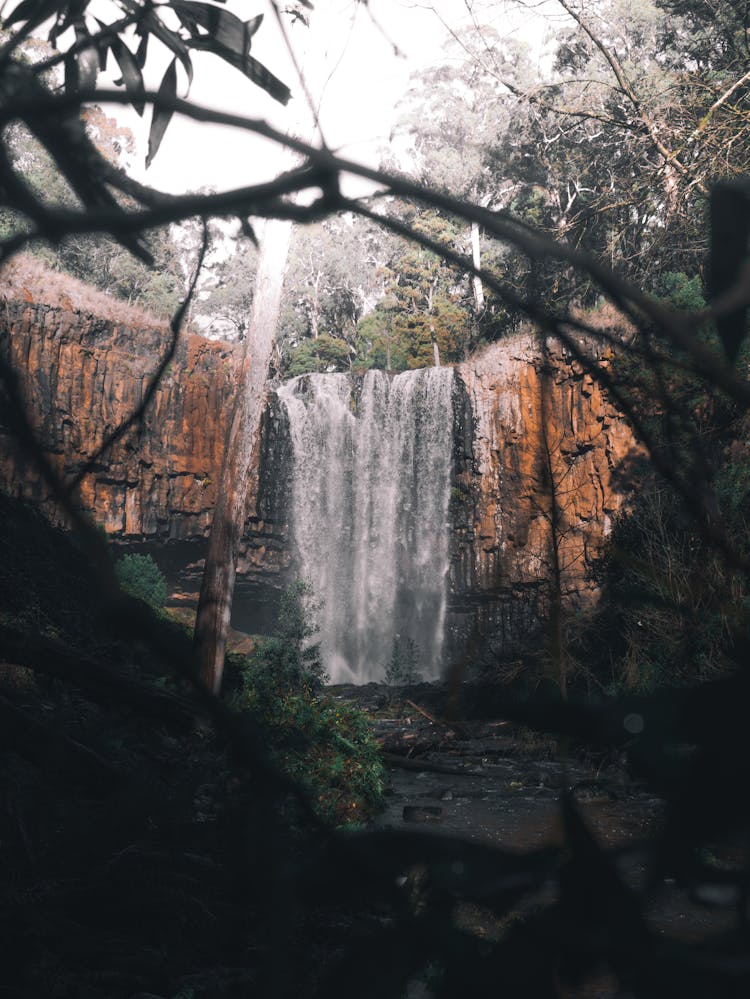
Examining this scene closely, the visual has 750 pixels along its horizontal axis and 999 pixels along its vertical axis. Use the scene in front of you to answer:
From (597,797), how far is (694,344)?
767 centimetres

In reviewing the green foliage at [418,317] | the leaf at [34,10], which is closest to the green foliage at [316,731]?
the leaf at [34,10]

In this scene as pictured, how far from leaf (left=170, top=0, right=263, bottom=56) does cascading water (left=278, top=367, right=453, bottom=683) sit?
18260 millimetres

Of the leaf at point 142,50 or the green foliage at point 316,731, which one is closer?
the leaf at point 142,50

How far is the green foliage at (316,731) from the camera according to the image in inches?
249

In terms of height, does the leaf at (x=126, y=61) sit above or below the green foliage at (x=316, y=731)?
above

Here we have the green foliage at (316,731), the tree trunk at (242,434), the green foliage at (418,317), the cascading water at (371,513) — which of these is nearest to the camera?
the green foliage at (316,731)

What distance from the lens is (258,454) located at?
63.5 ft

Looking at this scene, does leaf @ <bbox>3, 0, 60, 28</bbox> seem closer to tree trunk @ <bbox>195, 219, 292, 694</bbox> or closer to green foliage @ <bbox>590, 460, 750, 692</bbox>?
green foliage @ <bbox>590, 460, 750, 692</bbox>

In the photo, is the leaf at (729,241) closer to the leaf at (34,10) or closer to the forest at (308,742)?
the forest at (308,742)

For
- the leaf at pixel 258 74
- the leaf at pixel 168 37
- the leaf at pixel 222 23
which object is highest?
the leaf at pixel 168 37

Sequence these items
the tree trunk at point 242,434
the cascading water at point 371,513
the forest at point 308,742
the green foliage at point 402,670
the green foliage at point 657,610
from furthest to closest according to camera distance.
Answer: the cascading water at point 371,513
the green foliage at point 402,670
the green foliage at point 657,610
the tree trunk at point 242,434
the forest at point 308,742

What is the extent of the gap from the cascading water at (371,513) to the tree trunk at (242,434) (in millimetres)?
Answer: 11620

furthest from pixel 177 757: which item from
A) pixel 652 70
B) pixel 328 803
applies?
pixel 652 70

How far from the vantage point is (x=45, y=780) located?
1039 mm
